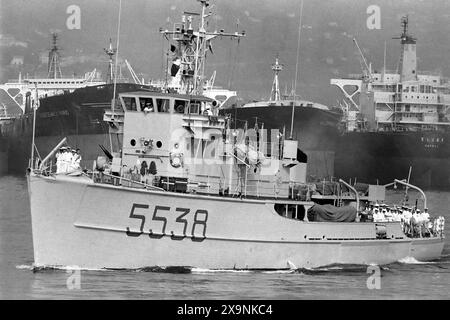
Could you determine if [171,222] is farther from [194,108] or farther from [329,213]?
[329,213]

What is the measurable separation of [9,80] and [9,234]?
9581 centimetres

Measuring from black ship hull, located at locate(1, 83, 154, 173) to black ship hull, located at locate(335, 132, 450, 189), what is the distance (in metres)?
18.4

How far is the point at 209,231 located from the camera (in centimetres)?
2980

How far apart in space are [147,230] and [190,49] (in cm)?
595

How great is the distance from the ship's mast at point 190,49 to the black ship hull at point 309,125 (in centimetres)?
4465

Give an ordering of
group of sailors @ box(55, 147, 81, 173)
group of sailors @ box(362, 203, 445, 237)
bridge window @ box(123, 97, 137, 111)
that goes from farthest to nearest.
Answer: group of sailors @ box(362, 203, 445, 237) < bridge window @ box(123, 97, 137, 111) < group of sailors @ box(55, 147, 81, 173)

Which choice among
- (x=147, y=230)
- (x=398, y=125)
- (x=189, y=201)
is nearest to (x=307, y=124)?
(x=398, y=125)

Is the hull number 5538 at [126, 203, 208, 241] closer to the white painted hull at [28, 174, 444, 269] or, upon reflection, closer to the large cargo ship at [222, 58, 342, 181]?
the white painted hull at [28, 174, 444, 269]

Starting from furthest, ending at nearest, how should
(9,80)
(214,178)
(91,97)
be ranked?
(9,80) < (91,97) < (214,178)

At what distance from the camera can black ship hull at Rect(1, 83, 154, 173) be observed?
76.4 m

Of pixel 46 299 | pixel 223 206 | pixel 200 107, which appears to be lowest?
pixel 46 299

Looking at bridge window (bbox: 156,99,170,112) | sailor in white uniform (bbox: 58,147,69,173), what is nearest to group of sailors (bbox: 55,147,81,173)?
sailor in white uniform (bbox: 58,147,69,173)

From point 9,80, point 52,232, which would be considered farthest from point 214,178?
point 9,80

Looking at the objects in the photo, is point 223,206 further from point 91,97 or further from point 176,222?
point 91,97
